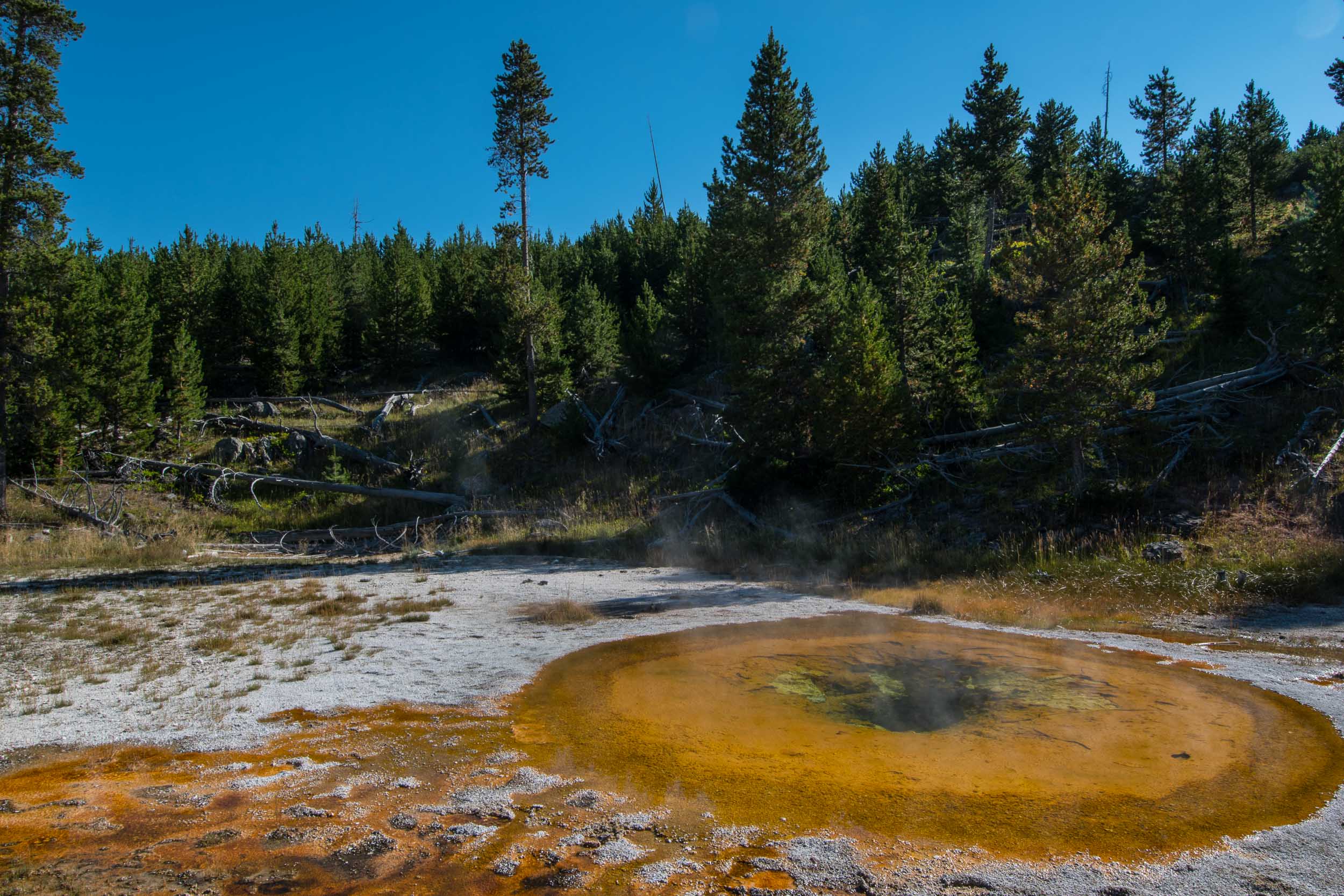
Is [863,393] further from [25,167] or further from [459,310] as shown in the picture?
[459,310]

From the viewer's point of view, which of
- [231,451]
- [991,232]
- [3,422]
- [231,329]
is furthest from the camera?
[231,329]

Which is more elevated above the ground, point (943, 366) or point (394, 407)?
point (394, 407)

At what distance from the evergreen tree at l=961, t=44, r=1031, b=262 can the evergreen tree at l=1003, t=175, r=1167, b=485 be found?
17660 millimetres

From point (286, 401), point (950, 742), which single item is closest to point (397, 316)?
point (286, 401)

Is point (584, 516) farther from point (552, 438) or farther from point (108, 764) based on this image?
point (108, 764)

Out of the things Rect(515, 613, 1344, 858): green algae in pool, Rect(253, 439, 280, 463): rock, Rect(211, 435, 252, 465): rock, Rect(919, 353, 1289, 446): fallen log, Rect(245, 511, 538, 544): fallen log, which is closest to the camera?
Rect(515, 613, 1344, 858): green algae in pool

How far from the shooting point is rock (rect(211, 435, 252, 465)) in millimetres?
33375

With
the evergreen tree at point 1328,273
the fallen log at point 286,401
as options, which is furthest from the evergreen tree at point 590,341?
the evergreen tree at point 1328,273

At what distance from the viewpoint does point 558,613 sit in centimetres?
1230

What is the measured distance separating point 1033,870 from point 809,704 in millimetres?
3291

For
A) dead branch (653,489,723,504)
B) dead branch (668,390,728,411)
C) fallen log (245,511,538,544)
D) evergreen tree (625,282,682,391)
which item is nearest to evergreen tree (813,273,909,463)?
dead branch (653,489,723,504)

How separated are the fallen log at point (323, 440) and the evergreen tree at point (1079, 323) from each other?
24.9 metres

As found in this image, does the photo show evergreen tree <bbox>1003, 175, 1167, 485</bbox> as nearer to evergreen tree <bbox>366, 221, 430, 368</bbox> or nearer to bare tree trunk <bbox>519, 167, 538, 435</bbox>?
bare tree trunk <bbox>519, 167, 538, 435</bbox>

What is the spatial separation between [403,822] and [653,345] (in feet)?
101
